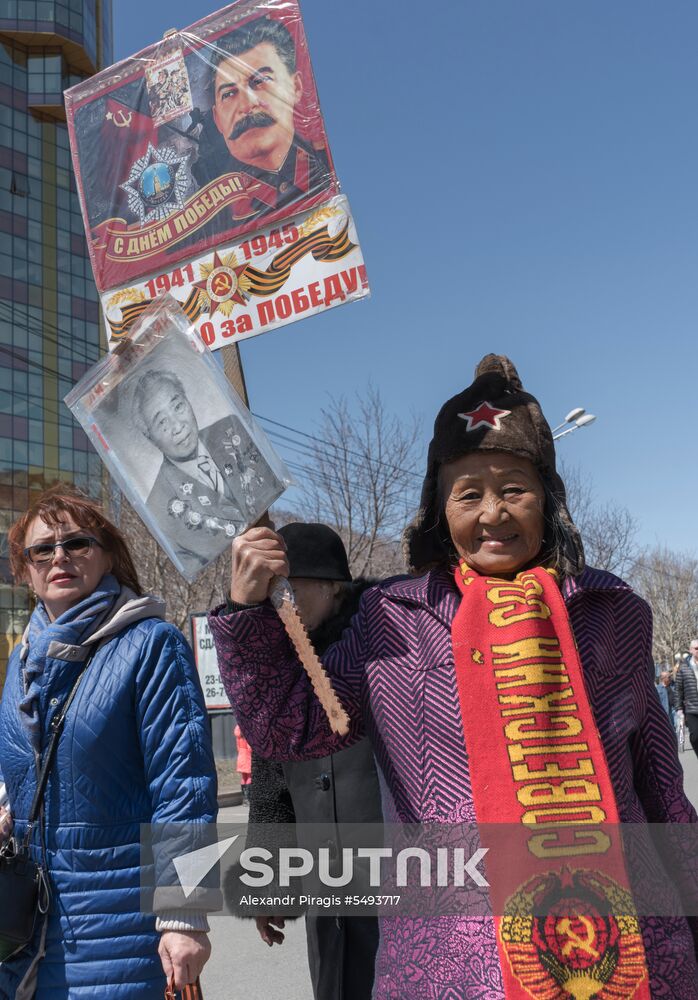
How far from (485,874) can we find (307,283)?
4.96 ft

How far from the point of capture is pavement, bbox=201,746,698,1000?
214 inches

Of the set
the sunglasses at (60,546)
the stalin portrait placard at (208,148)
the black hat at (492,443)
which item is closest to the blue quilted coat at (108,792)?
Answer: the sunglasses at (60,546)

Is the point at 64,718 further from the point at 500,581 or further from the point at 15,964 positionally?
the point at 500,581

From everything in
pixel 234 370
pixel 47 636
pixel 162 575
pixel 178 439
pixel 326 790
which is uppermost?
pixel 162 575

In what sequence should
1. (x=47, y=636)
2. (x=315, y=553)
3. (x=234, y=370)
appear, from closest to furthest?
(x=234, y=370), (x=47, y=636), (x=315, y=553)

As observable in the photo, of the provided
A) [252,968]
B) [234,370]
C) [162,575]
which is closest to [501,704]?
[234,370]

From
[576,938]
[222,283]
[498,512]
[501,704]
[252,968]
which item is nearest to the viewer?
[576,938]

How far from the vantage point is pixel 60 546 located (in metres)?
2.86

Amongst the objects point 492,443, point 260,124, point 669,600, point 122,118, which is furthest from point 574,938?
point 669,600

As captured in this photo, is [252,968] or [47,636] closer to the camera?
[47,636]

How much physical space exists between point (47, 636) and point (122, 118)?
1.47 metres

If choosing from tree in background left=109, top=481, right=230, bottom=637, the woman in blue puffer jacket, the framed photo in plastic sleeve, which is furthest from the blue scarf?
tree in background left=109, top=481, right=230, bottom=637

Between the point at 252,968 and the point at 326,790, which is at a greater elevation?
the point at 326,790

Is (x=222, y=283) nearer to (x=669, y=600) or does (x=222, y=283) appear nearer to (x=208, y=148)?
(x=208, y=148)
